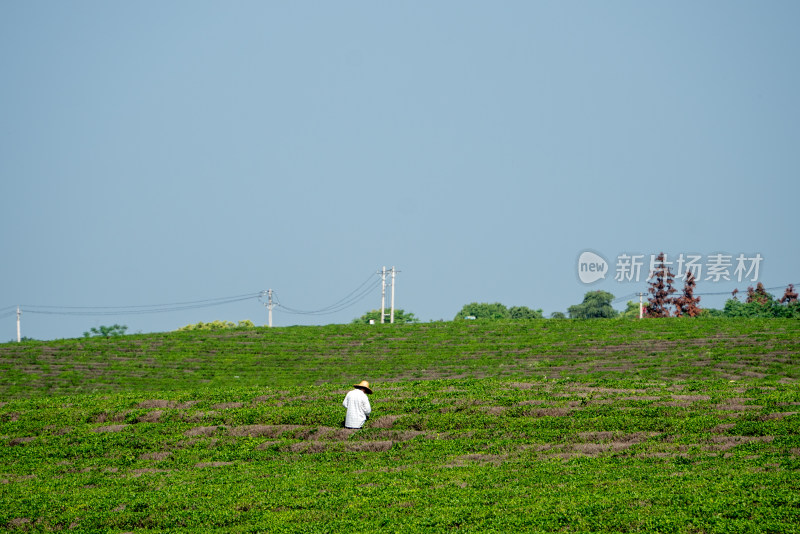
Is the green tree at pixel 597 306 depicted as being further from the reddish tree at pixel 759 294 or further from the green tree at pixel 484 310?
the reddish tree at pixel 759 294

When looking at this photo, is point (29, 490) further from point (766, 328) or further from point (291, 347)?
point (766, 328)

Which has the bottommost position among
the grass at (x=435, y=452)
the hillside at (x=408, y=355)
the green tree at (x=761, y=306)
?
the grass at (x=435, y=452)

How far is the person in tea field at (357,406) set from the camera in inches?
1088

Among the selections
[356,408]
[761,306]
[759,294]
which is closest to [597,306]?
[759,294]

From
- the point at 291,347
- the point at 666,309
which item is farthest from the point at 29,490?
the point at 666,309

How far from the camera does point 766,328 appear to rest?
57.9 m

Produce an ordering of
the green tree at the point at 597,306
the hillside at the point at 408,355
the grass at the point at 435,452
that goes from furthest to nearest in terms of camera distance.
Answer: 1. the green tree at the point at 597,306
2. the hillside at the point at 408,355
3. the grass at the point at 435,452

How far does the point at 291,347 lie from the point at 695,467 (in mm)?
46175

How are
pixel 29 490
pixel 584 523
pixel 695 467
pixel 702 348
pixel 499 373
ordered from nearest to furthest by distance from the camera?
1. pixel 584 523
2. pixel 695 467
3. pixel 29 490
4. pixel 499 373
5. pixel 702 348

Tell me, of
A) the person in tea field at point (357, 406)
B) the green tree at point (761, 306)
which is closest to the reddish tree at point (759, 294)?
the green tree at point (761, 306)

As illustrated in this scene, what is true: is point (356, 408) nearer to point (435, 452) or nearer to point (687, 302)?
point (435, 452)

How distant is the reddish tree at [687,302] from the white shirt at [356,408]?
91.4m

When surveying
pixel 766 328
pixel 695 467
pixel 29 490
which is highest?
pixel 766 328

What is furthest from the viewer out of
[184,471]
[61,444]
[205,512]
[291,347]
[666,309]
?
[666,309]
